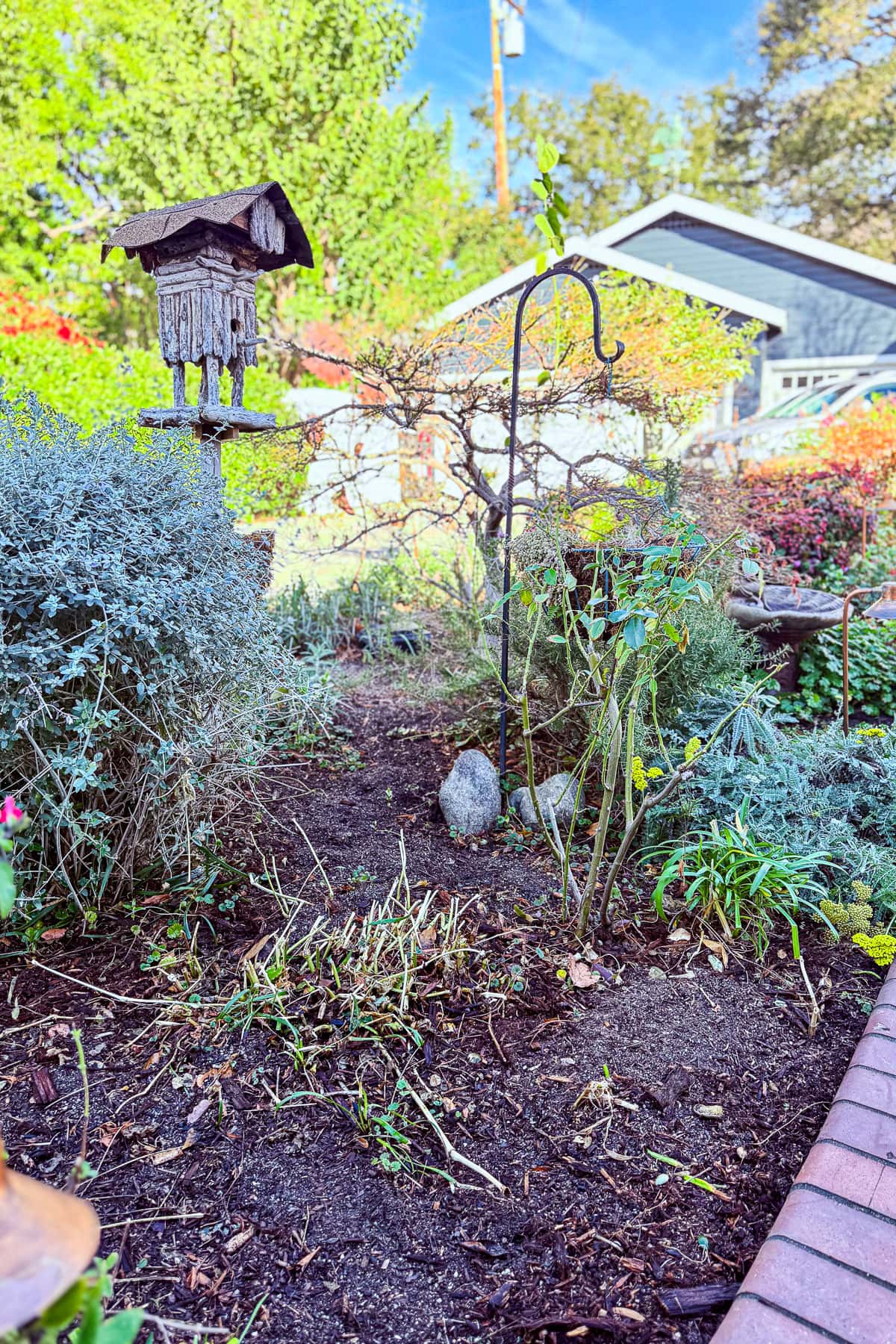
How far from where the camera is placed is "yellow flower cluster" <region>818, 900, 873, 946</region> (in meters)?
2.36

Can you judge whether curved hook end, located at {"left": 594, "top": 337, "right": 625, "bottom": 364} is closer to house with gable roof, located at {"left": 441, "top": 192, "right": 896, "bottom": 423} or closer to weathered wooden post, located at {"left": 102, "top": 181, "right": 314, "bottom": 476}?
weathered wooden post, located at {"left": 102, "top": 181, "right": 314, "bottom": 476}

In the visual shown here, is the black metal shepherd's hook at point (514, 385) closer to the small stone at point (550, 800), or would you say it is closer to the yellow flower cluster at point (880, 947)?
the small stone at point (550, 800)

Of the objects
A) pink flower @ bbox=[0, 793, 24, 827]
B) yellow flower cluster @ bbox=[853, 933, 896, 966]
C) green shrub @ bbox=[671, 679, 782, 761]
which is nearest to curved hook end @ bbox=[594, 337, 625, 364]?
green shrub @ bbox=[671, 679, 782, 761]

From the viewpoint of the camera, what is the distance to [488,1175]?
164 centimetres

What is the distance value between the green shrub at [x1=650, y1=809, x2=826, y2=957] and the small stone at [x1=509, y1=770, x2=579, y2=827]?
0.54 meters

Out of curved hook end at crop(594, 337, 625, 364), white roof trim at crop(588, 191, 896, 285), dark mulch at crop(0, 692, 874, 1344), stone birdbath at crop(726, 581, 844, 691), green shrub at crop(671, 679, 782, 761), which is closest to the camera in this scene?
dark mulch at crop(0, 692, 874, 1344)

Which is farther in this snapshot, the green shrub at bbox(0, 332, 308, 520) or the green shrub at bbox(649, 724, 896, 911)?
the green shrub at bbox(0, 332, 308, 520)

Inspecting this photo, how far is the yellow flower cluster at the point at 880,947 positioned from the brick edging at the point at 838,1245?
0.47 metres

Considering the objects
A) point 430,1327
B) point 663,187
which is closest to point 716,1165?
point 430,1327

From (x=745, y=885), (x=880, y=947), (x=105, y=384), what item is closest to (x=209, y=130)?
(x=105, y=384)

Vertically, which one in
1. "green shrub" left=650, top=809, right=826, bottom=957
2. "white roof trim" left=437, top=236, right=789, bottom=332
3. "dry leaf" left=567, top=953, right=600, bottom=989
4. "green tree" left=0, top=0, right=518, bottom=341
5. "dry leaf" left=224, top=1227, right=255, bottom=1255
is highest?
"green tree" left=0, top=0, right=518, bottom=341

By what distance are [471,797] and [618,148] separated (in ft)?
90.6

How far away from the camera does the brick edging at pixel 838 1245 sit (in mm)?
1268

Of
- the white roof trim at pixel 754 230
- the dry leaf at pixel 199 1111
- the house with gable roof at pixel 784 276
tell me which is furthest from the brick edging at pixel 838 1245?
the white roof trim at pixel 754 230
